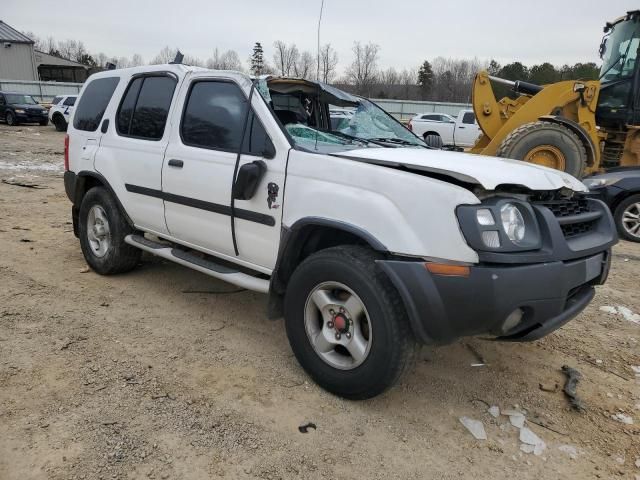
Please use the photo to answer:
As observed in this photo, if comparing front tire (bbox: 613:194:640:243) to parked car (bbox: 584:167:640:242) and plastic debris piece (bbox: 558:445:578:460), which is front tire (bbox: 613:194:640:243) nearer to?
parked car (bbox: 584:167:640:242)

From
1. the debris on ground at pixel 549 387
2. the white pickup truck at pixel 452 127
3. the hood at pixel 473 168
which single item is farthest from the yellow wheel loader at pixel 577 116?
the white pickup truck at pixel 452 127

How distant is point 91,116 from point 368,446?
4151mm

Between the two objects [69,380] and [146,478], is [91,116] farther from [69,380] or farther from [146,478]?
[146,478]

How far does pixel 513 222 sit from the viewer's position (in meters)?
2.62

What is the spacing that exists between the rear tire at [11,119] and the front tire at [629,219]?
25.8 metres

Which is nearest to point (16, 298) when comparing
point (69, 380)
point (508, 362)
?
point (69, 380)

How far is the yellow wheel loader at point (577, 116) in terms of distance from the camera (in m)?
8.51

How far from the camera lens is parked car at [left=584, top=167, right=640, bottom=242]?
6.97 m

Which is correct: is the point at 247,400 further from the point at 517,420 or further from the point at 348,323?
the point at 517,420

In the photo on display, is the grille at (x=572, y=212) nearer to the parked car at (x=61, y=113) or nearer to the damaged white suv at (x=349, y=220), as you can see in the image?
the damaged white suv at (x=349, y=220)

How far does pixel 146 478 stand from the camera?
2354 millimetres

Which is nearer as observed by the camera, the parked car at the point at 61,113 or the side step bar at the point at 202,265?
the side step bar at the point at 202,265

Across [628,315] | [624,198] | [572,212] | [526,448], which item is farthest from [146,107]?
[624,198]

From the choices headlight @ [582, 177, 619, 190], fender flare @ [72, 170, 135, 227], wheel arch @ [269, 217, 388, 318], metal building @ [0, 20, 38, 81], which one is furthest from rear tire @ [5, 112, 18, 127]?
metal building @ [0, 20, 38, 81]
